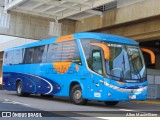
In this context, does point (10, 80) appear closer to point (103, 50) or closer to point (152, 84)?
point (152, 84)

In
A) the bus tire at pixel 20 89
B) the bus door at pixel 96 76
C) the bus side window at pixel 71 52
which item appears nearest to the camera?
the bus door at pixel 96 76

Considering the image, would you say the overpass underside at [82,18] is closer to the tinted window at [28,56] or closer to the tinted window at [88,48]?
the tinted window at [28,56]

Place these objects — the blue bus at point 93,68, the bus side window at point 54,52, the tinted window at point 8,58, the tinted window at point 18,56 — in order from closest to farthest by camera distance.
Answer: the blue bus at point 93,68 < the bus side window at point 54,52 < the tinted window at point 18,56 < the tinted window at point 8,58

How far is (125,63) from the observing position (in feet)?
54.8

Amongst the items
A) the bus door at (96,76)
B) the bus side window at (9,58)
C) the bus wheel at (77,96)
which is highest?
the bus side window at (9,58)

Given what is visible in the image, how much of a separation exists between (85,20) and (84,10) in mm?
3331

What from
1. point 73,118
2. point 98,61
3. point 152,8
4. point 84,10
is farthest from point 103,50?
point 84,10

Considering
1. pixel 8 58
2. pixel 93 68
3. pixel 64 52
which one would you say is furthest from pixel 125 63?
pixel 8 58

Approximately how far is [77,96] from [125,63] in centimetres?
288

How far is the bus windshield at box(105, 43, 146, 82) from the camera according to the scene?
16.3 m

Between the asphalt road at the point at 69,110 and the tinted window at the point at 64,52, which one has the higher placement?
the tinted window at the point at 64,52

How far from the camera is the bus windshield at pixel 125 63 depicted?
1633cm

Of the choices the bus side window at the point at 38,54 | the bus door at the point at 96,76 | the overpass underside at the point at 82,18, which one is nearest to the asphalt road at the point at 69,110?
the bus door at the point at 96,76

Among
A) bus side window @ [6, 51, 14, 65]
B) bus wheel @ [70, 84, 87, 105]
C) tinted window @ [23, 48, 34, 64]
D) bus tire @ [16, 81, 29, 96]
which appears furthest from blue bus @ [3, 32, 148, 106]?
bus side window @ [6, 51, 14, 65]
